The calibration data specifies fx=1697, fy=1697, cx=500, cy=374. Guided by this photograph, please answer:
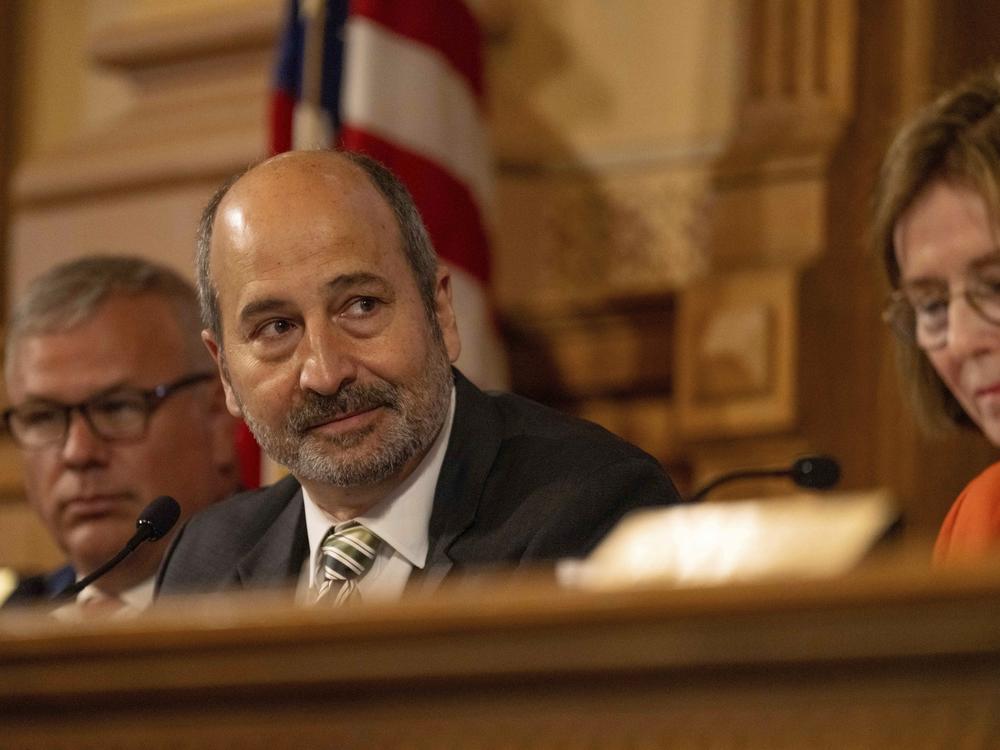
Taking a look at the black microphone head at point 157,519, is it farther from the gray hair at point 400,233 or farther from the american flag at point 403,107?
the american flag at point 403,107

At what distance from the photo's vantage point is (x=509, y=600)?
4.31 feet

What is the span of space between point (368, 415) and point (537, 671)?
1.36 meters

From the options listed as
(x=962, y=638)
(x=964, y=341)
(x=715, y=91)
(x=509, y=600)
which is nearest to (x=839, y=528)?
(x=962, y=638)

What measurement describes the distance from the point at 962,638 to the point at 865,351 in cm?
335

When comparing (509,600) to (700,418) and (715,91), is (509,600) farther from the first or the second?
(715,91)

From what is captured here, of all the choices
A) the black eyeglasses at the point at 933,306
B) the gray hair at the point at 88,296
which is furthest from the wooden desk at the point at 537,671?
the gray hair at the point at 88,296

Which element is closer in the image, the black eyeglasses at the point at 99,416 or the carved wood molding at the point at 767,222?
the black eyeglasses at the point at 99,416

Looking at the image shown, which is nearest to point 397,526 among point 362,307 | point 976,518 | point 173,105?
point 362,307

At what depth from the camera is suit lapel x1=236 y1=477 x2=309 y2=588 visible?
2.80 m

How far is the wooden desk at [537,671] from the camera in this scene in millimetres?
1237

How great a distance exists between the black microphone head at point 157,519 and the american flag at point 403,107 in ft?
6.23

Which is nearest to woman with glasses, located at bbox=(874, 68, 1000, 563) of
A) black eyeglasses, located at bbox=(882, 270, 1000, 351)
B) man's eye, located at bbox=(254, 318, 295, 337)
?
black eyeglasses, located at bbox=(882, 270, 1000, 351)

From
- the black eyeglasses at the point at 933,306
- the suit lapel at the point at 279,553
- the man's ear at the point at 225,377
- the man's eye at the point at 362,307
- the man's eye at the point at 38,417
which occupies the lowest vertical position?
the man's eye at the point at 38,417

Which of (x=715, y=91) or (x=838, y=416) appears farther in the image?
(x=715, y=91)
